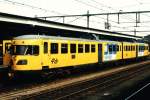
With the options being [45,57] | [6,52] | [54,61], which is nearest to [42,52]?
[45,57]

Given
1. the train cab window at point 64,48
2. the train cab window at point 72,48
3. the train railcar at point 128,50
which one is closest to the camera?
the train cab window at point 64,48

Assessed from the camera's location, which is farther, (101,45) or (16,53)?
(101,45)

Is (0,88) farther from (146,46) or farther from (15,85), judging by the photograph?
(146,46)

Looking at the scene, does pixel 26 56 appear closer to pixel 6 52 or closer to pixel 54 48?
pixel 54 48

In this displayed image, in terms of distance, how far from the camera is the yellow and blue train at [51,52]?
58.4ft

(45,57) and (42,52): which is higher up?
(42,52)

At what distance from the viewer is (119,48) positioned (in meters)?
32.6

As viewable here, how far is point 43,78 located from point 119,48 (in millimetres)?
15459

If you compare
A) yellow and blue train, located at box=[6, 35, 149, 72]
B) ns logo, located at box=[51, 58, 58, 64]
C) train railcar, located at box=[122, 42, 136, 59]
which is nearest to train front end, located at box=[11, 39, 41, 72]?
yellow and blue train, located at box=[6, 35, 149, 72]

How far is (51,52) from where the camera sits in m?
18.8

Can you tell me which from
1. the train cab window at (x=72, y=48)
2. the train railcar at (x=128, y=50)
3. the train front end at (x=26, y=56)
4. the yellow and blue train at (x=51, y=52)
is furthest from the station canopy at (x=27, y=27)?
the train railcar at (x=128, y=50)

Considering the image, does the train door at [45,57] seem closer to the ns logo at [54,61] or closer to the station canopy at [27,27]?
the ns logo at [54,61]

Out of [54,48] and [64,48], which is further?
[64,48]

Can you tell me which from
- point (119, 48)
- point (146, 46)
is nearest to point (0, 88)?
point (119, 48)
